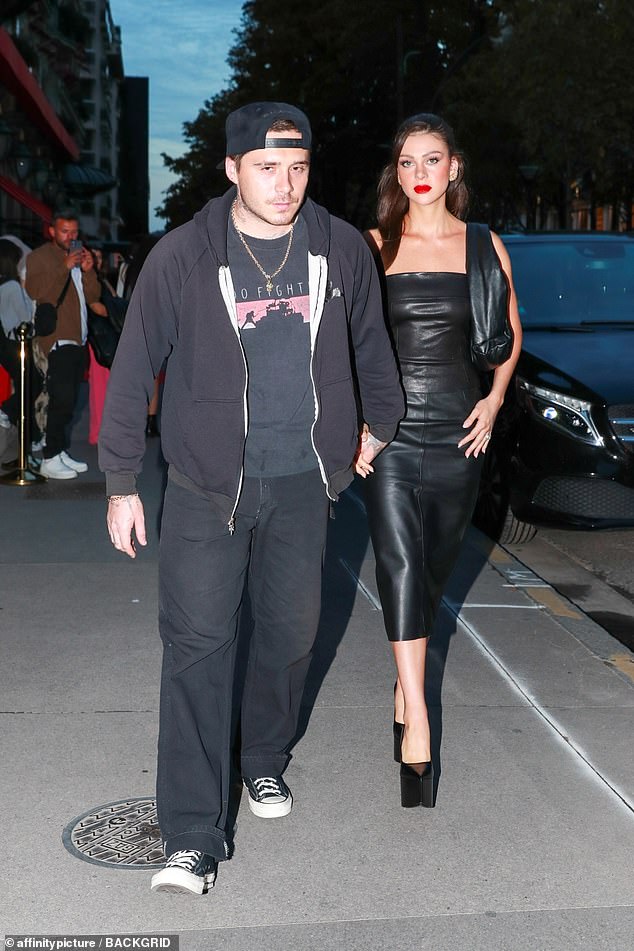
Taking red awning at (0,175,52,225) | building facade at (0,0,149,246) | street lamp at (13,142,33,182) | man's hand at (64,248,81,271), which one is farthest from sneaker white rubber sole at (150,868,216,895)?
street lamp at (13,142,33,182)

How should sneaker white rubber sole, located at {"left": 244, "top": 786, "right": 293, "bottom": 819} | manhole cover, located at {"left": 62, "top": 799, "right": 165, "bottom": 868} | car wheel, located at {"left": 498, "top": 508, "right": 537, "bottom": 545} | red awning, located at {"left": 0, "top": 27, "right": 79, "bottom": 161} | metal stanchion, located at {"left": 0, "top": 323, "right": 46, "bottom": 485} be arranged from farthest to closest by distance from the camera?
1. red awning, located at {"left": 0, "top": 27, "right": 79, "bottom": 161}
2. metal stanchion, located at {"left": 0, "top": 323, "right": 46, "bottom": 485}
3. car wheel, located at {"left": 498, "top": 508, "right": 537, "bottom": 545}
4. sneaker white rubber sole, located at {"left": 244, "top": 786, "right": 293, "bottom": 819}
5. manhole cover, located at {"left": 62, "top": 799, "right": 165, "bottom": 868}

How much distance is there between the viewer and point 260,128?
3195mm

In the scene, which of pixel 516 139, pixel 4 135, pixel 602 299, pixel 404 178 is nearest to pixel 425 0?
pixel 516 139

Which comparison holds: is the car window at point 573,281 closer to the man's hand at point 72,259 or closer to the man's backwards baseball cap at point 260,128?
the man's hand at point 72,259

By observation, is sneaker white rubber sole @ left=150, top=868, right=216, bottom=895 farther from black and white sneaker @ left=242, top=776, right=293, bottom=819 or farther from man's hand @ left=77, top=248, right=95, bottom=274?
man's hand @ left=77, top=248, right=95, bottom=274

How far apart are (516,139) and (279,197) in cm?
3764

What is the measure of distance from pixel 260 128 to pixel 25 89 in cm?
3095

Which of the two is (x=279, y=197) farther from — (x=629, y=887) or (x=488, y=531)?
(x=488, y=531)

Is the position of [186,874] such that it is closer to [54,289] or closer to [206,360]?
[206,360]

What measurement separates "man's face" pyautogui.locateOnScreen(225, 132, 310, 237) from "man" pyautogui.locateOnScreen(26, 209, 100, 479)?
22.2 feet

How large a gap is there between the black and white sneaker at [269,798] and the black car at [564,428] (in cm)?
332

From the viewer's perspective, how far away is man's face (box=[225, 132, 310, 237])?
3.21 meters

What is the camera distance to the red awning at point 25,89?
27.1 m

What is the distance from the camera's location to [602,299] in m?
7.98
